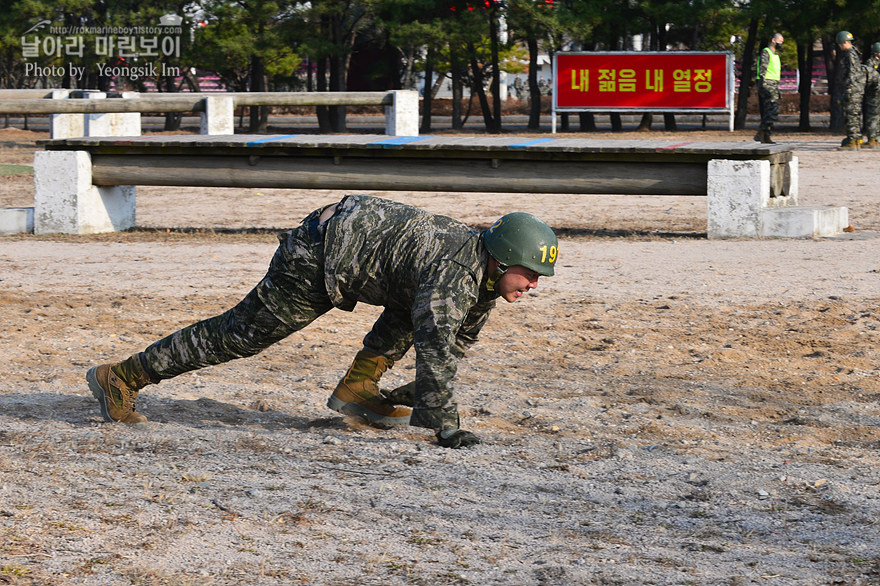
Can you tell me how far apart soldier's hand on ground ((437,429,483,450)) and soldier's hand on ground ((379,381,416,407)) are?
18.5 inches

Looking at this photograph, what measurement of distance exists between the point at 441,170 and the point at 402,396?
6050 millimetres

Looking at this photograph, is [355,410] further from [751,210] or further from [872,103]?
[872,103]

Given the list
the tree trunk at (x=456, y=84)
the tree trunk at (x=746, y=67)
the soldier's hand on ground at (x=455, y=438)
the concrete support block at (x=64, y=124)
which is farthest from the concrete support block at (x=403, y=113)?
the tree trunk at (x=456, y=84)

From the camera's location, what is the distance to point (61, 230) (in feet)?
38.8

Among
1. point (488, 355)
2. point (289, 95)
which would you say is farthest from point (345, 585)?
point (289, 95)

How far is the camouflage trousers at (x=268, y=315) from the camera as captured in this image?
468 centimetres

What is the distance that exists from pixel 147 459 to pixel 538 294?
437 centimetres

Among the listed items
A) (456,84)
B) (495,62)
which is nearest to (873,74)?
(495,62)

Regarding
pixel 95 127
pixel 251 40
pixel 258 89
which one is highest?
pixel 251 40

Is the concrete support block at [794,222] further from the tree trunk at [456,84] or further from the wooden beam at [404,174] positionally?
the tree trunk at [456,84]

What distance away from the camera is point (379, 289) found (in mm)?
4723

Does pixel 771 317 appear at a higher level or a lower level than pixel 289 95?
lower

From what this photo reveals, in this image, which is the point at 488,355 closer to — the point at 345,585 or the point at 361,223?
the point at 361,223

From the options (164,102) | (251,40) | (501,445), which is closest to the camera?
(501,445)
